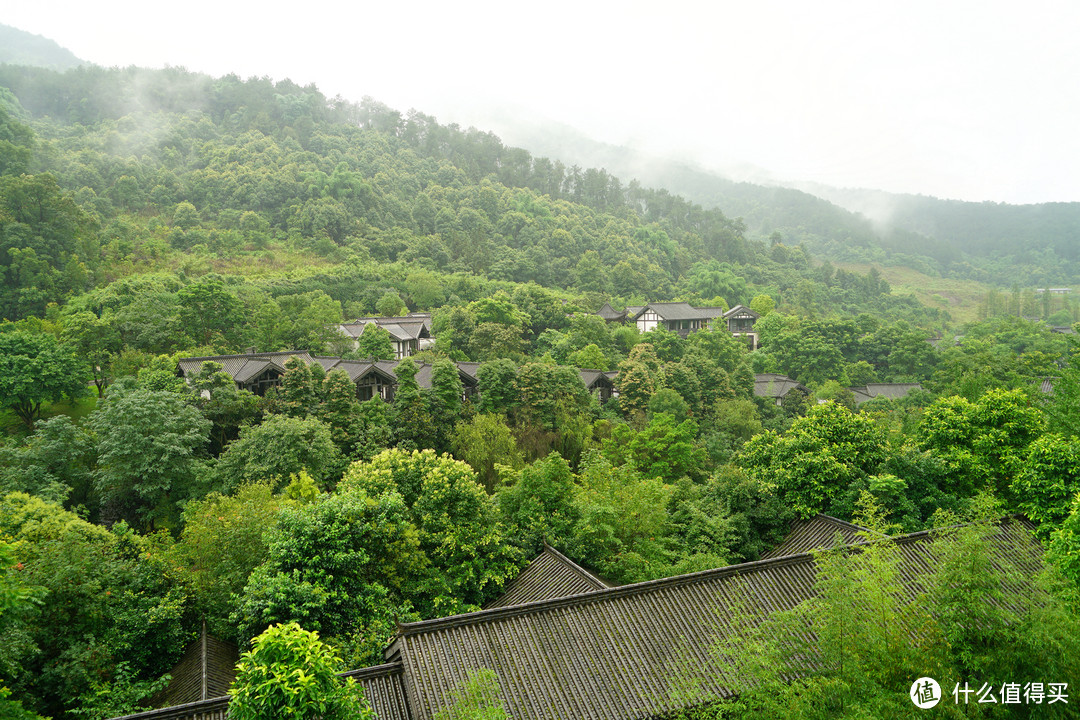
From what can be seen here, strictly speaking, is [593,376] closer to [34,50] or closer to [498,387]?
[498,387]

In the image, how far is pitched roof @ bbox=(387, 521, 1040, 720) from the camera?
8.33m

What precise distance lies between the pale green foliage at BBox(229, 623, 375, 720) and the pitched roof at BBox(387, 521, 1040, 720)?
6.80 feet

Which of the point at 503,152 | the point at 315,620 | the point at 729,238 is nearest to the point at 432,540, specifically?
the point at 315,620

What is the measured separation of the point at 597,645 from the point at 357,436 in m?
15.1

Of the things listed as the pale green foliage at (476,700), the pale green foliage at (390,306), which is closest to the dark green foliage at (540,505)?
the pale green foliage at (476,700)

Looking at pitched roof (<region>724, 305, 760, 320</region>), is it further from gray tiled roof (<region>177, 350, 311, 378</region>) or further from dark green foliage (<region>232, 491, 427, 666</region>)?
dark green foliage (<region>232, 491, 427, 666</region>)

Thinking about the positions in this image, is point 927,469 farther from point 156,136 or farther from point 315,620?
point 156,136

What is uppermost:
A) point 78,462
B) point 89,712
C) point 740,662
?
point 740,662

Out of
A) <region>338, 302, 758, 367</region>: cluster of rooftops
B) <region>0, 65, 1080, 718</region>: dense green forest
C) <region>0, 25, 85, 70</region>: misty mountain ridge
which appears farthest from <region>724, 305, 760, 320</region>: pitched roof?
<region>0, 25, 85, 70</region>: misty mountain ridge

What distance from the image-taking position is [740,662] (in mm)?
8453

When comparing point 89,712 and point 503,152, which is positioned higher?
point 503,152

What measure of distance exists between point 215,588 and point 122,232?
151ft

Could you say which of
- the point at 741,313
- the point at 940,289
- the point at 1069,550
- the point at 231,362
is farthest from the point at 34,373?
the point at 940,289

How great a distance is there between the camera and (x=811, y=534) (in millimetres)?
15016
